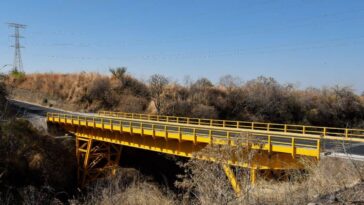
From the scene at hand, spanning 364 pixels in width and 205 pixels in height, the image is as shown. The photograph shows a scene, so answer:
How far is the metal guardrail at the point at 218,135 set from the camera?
11681 mm

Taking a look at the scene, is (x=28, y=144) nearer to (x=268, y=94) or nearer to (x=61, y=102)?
(x=61, y=102)

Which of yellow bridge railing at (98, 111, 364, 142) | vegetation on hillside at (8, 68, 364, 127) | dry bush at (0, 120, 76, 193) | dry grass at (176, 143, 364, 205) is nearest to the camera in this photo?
dry grass at (176, 143, 364, 205)

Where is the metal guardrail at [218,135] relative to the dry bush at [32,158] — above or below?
above

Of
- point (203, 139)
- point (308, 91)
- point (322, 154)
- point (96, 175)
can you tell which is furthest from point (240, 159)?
point (308, 91)

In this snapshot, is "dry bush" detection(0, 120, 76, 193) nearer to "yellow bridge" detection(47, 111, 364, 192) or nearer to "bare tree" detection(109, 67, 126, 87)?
"yellow bridge" detection(47, 111, 364, 192)

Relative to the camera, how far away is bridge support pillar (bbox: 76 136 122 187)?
29.1 metres

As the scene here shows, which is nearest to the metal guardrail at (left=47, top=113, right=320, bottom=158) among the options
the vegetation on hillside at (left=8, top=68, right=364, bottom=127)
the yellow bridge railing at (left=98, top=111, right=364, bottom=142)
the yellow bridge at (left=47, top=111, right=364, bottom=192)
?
the yellow bridge at (left=47, top=111, right=364, bottom=192)

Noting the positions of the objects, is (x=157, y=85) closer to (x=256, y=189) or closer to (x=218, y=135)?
(x=218, y=135)

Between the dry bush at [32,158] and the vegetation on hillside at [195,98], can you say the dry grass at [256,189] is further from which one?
the vegetation on hillside at [195,98]

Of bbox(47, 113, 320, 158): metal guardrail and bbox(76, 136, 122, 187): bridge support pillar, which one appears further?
bbox(76, 136, 122, 187): bridge support pillar

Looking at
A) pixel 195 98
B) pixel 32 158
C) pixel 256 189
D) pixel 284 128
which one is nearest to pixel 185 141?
pixel 284 128

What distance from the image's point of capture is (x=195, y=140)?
63.4ft

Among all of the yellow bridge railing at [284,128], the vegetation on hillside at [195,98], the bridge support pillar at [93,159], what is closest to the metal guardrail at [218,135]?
the yellow bridge railing at [284,128]

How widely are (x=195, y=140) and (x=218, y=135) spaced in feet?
4.15
